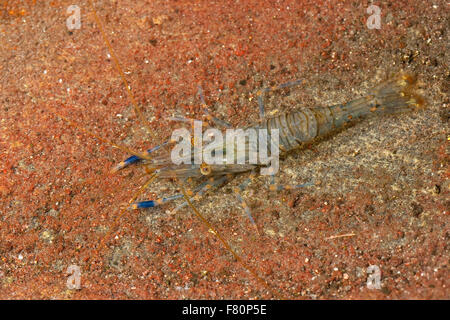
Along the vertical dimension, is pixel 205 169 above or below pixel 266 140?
below

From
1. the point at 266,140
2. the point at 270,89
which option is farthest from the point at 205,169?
the point at 270,89

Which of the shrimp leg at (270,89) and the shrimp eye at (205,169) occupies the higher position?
the shrimp leg at (270,89)

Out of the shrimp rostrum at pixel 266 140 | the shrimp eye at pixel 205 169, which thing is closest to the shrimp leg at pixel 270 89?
the shrimp rostrum at pixel 266 140

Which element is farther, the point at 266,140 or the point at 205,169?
the point at 266,140

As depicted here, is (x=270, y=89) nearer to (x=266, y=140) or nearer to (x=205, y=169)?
(x=266, y=140)

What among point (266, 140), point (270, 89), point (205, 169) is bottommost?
point (205, 169)

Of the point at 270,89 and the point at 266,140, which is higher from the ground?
the point at 270,89

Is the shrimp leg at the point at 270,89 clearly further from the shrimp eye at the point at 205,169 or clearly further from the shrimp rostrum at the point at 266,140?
the shrimp eye at the point at 205,169

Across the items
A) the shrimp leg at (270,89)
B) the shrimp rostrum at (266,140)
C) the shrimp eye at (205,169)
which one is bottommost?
the shrimp eye at (205,169)

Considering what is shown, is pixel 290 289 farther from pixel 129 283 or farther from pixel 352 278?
pixel 129 283

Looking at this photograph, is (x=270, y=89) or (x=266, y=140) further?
(x=266, y=140)
